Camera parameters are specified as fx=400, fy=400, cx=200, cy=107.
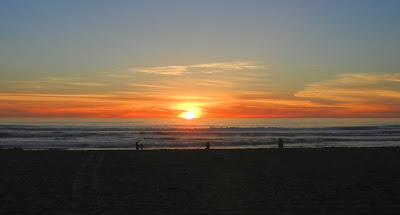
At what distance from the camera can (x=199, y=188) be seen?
11180mm

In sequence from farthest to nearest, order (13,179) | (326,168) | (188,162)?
(188,162) → (326,168) → (13,179)

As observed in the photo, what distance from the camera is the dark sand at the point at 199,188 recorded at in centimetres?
860

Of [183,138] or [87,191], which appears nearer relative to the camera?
[87,191]

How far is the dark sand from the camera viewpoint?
8.60 m

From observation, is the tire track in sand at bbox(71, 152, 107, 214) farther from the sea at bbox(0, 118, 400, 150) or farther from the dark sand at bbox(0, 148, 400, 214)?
the sea at bbox(0, 118, 400, 150)

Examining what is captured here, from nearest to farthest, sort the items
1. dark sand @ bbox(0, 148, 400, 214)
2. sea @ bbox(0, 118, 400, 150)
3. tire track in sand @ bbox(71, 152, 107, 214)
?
dark sand @ bbox(0, 148, 400, 214), tire track in sand @ bbox(71, 152, 107, 214), sea @ bbox(0, 118, 400, 150)

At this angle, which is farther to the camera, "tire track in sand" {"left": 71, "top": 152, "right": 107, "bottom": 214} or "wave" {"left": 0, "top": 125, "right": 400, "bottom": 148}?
"wave" {"left": 0, "top": 125, "right": 400, "bottom": 148}

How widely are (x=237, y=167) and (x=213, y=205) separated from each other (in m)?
7.70

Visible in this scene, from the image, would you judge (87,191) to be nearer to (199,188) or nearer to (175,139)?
(199,188)

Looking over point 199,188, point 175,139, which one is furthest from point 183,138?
point 199,188

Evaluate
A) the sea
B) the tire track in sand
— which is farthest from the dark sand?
the sea

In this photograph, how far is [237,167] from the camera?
16.4 m

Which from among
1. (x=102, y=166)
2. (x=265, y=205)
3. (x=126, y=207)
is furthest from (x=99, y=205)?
(x=102, y=166)

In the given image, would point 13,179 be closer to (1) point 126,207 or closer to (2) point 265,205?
(1) point 126,207
